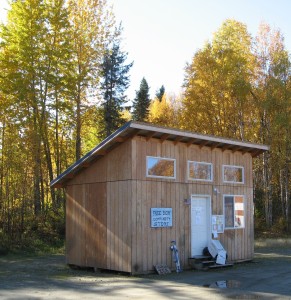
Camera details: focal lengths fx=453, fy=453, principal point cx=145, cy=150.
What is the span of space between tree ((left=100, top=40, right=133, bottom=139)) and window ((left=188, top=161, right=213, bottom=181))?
15.8m

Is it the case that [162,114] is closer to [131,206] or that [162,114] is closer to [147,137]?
[147,137]

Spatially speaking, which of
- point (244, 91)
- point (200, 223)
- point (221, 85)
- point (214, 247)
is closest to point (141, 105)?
point (221, 85)

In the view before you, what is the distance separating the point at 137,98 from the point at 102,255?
28.7 metres

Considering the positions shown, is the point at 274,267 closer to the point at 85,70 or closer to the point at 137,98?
the point at 85,70

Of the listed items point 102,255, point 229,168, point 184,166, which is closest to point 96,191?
point 102,255

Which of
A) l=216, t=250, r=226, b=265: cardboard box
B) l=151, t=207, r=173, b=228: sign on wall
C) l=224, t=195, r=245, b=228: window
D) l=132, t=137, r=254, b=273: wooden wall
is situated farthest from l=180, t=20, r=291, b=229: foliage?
l=151, t=207, r=173, b=228: sign on wall

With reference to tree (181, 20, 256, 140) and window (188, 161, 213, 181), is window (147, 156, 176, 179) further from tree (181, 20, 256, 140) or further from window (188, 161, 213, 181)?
tree (181, 20, 256, 140)

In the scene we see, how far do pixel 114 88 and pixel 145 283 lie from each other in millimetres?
21978

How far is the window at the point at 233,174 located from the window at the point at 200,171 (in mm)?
766

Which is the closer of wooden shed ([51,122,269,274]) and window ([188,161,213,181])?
wooden shed ([51,122,269,274])

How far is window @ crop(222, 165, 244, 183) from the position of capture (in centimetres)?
1532

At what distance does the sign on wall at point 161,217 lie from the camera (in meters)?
12.7

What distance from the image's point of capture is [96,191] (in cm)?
1342

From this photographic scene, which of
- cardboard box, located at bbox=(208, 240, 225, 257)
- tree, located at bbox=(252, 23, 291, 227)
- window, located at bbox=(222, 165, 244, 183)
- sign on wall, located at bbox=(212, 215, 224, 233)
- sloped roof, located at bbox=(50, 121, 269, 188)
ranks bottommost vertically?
cardboard box, located at bbox=(208, 240, 225, 257)
